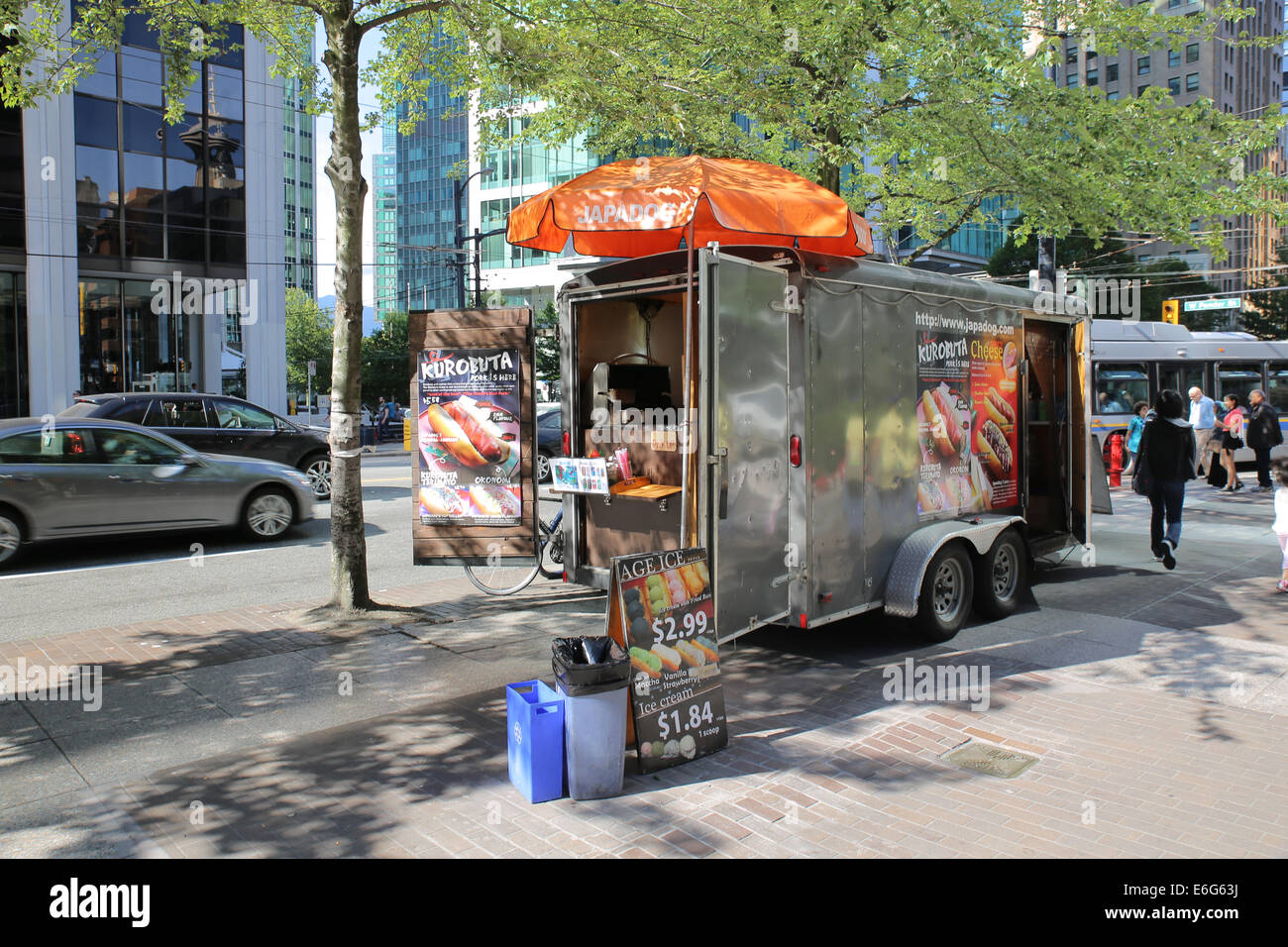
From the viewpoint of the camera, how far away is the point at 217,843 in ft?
13.3

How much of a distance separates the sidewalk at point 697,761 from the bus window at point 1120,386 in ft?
47.1

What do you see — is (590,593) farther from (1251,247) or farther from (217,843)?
(1251,247)

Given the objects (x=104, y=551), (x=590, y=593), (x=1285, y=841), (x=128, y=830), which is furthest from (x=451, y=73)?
(x=1285, y=841)

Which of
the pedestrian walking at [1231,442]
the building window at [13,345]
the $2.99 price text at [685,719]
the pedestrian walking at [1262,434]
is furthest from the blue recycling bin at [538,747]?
the building window at [13,345]

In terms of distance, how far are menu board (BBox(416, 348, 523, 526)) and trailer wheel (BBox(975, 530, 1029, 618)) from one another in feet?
12.9

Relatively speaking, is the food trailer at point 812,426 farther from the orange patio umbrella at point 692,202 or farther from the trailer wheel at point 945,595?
the orange patio umbrella at point 692,202

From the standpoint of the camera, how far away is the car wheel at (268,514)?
38.0 ft

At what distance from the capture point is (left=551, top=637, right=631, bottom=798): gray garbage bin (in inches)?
175

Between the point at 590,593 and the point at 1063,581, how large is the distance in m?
4.74

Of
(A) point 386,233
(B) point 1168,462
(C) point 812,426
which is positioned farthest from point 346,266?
(A) point 386,233

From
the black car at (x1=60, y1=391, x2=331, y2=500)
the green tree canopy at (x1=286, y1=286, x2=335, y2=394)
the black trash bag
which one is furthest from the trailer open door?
the green tree canopy at (x1=286, y1=286, x2=335, y2=394)

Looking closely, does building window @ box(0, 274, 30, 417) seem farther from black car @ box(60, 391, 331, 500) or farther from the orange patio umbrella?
the orange patio umbrella

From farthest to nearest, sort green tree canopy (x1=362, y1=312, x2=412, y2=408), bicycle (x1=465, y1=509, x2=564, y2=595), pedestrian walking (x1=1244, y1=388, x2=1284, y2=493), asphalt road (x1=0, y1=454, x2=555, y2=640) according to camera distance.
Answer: green tree canopy (x1=362, y1=312, x2=412, y2=408), pedestrian walking (x1=1244, y1=388, x2=1284, y2=493), bicycle (x1=465, y1=509, x2=564, y2=595), asphalt road (x1=0, y1=454, x2=555, y2=640)
